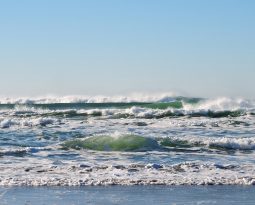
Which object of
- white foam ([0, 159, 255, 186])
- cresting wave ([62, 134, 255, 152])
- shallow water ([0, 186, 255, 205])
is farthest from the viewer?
cresting wave ([62, 134, 255, 152])

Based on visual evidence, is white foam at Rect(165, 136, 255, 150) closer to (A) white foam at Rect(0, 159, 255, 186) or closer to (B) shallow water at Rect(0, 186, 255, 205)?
(A) white foam at Rect(0, 159, 255, 186)

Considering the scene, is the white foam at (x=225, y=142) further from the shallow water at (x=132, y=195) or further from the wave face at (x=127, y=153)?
the shallow water at (x=132, y=195)

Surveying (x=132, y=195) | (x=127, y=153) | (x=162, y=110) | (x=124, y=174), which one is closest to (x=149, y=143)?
(x=127, y=153)

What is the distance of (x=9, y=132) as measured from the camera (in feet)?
67.7

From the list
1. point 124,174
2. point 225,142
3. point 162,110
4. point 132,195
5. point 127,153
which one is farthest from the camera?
point 162,110

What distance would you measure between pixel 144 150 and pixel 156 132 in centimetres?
501

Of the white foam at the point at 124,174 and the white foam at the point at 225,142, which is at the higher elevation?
the white foam at the point at 225,142

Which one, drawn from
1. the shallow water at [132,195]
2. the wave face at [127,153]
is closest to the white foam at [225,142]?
the wave face at [127,153]

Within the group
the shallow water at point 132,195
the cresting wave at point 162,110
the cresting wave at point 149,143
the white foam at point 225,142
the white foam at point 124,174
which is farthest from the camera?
the cresting wave at point 162,110

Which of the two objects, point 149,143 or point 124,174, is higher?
point 149,143

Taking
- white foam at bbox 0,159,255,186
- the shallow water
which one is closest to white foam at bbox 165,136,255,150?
white foam at bbox 0,159,255,186

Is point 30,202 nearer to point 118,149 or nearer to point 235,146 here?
point 118,149

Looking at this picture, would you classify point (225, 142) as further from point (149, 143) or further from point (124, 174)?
point (124, 174)

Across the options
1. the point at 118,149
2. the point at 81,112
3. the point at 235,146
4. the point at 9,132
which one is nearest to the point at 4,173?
the point at 118,149
